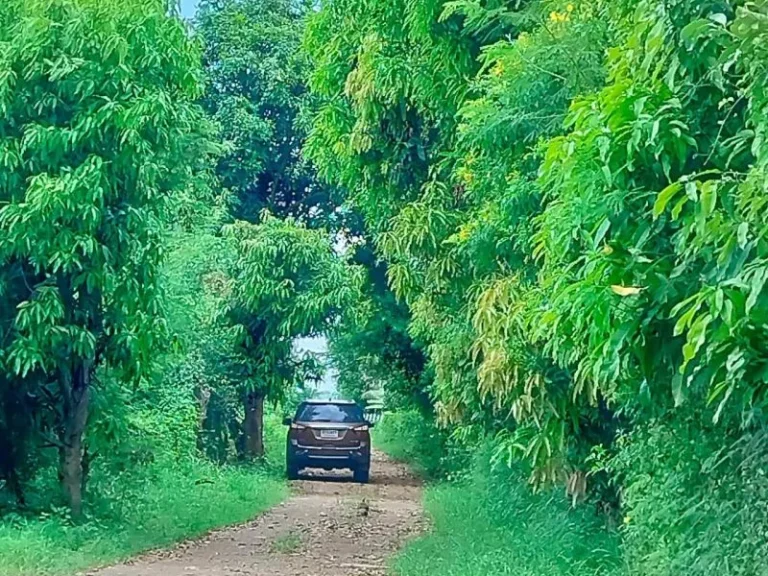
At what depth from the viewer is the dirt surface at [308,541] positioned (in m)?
11.4

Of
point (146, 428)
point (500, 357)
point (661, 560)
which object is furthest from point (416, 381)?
point (661, 560)

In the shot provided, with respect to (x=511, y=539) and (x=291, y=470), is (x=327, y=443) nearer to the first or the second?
(x=291, y=470)

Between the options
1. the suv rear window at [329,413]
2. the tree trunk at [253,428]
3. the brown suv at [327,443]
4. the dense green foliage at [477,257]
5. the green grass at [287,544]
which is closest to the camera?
the dense green foliage at [477,257]

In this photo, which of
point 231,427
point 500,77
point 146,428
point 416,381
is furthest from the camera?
point 231,427

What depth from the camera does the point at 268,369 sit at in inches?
960

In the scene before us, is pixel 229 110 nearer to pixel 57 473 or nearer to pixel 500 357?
pixel 57 473

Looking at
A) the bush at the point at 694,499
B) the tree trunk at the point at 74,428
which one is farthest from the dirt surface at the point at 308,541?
the bush at the point at 694,499

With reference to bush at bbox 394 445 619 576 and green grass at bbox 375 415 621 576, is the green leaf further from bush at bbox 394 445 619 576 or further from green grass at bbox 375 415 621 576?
bush at bbox 394 445 619 576

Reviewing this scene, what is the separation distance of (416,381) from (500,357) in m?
14.4

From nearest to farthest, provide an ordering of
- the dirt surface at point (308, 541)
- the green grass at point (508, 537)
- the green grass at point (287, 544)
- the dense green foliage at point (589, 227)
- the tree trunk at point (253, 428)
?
the dense green foliage at point (589, 227) → the green grass at point (508, 537) → the dirt surface at point (308, 541) → the green grass at point (287, 544) → the tree trunk at point (253, 428)

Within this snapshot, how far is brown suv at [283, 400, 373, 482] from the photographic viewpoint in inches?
961

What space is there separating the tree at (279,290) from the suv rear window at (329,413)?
113cm

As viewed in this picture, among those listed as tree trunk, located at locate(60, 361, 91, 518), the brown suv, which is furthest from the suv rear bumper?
tree trunk, located at locate(60, 361, 91, 518)

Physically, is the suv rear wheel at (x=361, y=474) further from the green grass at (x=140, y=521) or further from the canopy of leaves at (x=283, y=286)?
the green grass at (x=140, y=521)
